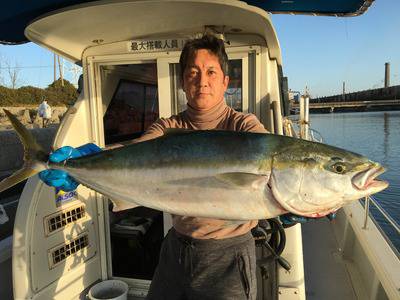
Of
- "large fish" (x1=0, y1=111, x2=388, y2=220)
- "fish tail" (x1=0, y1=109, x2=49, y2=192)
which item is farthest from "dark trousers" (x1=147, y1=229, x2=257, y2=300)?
"fish tail" (x1=0, y1=109, x2=49, y2=192)

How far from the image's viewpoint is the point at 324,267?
4605 mm

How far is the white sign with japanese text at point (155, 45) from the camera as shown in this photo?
12.4 ft

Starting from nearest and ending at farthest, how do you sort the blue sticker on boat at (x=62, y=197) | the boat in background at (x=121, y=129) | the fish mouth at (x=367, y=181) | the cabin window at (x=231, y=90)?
the fish mouth at (x=367, y=181) < the boat in background at (x=121, y=129) < the blue sticker on boat at (x=62, y=197) < the cabin window at (x=231, y=90)

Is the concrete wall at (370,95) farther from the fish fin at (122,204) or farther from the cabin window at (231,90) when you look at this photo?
the fish fin at (122,204)

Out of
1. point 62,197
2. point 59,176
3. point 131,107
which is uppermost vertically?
point 131,107

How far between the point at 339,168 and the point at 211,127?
858 millimetres

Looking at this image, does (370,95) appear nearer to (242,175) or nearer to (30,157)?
(242,175)

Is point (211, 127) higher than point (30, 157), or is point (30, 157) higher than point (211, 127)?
point (211, 127)

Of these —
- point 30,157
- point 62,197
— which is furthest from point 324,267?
point 30,157

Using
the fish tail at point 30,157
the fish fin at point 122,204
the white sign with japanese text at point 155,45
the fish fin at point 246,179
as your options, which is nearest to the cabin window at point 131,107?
the white sign with japanese text at point 155,45

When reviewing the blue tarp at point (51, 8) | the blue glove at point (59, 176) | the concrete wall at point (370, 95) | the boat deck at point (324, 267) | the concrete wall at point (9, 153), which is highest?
the concrete wall at point (370, 95)

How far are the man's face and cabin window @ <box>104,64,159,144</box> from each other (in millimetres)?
2289

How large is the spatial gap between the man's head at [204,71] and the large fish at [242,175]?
1.05ft

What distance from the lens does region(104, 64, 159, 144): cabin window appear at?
4.66m
